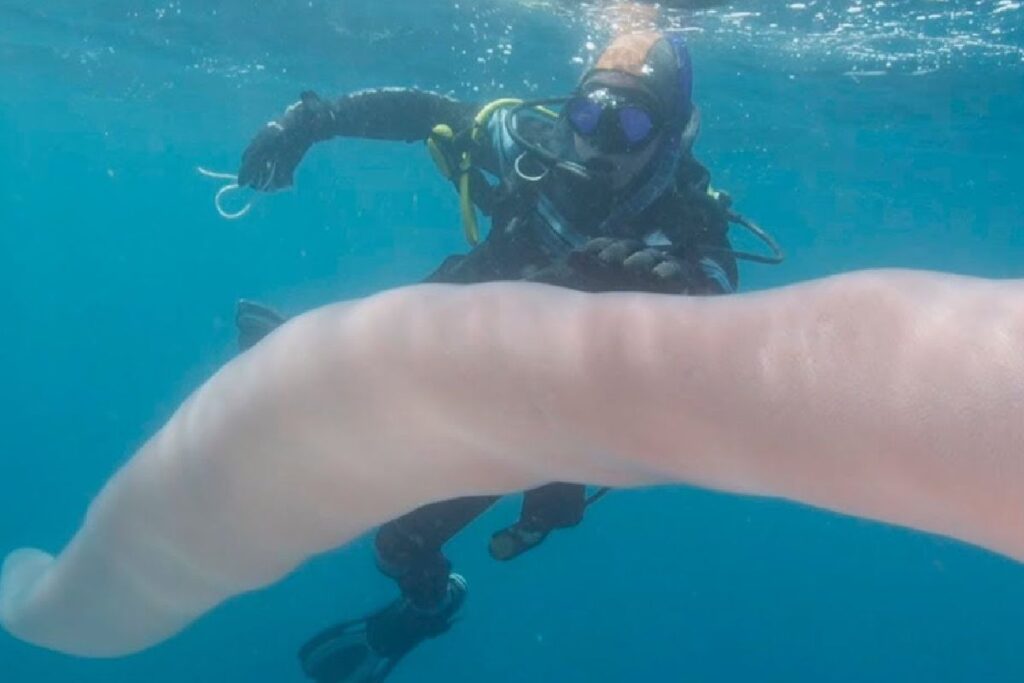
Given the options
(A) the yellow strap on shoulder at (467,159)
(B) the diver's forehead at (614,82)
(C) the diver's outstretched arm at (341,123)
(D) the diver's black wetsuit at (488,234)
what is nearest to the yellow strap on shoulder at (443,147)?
(A) the yellow strap on shoulder at (467,159)

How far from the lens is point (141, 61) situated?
2667 centimetres

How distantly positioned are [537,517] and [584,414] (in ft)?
14.4

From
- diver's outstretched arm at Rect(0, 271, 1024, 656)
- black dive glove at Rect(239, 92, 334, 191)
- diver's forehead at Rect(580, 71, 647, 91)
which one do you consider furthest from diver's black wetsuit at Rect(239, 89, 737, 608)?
diver's outstretched arm at Rect(0, 271, 1024, 656)

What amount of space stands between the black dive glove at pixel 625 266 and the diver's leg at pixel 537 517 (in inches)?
98.8

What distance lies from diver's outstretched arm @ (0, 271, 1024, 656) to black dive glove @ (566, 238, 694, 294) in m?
1.57

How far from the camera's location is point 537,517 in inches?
223

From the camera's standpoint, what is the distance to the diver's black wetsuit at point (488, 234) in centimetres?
497

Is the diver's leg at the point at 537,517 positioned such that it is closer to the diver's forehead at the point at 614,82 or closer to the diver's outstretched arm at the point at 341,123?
the diver's forehead at the point at 614,82

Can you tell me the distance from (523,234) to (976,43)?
1374cm

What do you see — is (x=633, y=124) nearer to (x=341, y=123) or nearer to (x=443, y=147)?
(x=443, y=147)

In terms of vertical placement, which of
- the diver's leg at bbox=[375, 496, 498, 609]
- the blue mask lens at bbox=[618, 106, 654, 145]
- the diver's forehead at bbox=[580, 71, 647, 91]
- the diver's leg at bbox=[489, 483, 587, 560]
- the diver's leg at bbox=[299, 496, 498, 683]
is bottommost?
the diver's leg at bbox=[299, 496, 498, 683]

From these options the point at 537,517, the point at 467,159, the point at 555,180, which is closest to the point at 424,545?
the point at 537,517

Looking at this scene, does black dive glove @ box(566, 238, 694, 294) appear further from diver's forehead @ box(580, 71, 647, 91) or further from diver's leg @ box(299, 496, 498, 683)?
diver's leg @ box(299, 496, 498, 683)

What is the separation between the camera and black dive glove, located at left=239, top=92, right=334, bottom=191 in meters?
6.02
